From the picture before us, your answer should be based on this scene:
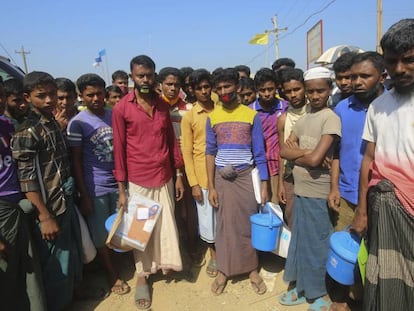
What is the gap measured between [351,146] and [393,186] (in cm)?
63

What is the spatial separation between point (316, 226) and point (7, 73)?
396cm

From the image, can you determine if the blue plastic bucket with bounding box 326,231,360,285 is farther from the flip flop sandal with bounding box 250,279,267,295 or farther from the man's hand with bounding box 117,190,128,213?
the man's hand with bounding box 117,190,128,213

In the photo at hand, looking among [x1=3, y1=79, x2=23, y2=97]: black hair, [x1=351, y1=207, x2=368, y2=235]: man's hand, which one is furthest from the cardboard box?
[x1=351, y1=207, x2=368, y2=235]: man's hand

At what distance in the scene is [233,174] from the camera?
2.89 metres

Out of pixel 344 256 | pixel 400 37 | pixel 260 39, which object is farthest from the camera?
pixel 260 39

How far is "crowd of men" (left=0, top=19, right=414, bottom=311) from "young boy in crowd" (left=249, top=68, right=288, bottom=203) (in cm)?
1

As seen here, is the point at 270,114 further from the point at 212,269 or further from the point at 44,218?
the point at 44,218

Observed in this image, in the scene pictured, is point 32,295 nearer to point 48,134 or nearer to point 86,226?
point 86,226

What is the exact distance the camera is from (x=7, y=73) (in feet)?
12.8

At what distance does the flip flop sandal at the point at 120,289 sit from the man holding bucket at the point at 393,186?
2.16 m

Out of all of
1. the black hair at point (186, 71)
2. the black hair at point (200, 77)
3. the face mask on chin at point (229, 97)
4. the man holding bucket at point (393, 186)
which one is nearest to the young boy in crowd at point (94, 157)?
the black hair at point (200, 77)

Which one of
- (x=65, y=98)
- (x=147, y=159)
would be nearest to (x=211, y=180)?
(x=147, y=159)

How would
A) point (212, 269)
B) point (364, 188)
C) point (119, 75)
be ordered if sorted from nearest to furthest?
point (364, 188) → point (212, 269) → point (119, 75)

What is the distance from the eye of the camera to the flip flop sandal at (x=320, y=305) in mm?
2611
